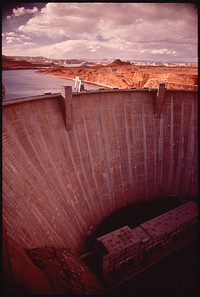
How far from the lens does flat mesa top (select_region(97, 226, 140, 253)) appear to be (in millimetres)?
14082

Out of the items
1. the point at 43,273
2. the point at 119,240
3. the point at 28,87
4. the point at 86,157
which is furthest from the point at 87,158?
the point at 28,87

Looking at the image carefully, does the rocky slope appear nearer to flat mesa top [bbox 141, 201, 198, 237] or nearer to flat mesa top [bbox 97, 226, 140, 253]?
flat mesa top [bbox 97, 226, 140, 253]

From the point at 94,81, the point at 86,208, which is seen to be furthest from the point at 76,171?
the point at 94,81

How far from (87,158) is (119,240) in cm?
674

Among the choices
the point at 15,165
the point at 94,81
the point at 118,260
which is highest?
the point at 94,81

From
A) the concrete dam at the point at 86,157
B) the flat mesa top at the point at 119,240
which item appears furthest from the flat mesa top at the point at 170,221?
the concrete dam at the point at 86,157

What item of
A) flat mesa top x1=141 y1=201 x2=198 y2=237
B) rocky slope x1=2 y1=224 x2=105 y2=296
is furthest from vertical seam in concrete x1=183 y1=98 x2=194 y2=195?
rocky slope x1=2 y1=224 x2=105 y2=296

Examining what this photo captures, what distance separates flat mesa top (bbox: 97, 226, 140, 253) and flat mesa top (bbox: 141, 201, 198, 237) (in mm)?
1551

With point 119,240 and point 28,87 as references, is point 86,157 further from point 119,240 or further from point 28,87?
point 28,87

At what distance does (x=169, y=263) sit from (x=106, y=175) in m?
8.18

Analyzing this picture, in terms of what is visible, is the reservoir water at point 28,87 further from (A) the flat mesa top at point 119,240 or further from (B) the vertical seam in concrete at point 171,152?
(A) the flat mesa top at point 119,240

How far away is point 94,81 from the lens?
239 feet

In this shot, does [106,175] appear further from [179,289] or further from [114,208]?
[179,289]

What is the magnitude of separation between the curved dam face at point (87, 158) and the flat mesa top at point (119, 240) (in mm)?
2387
